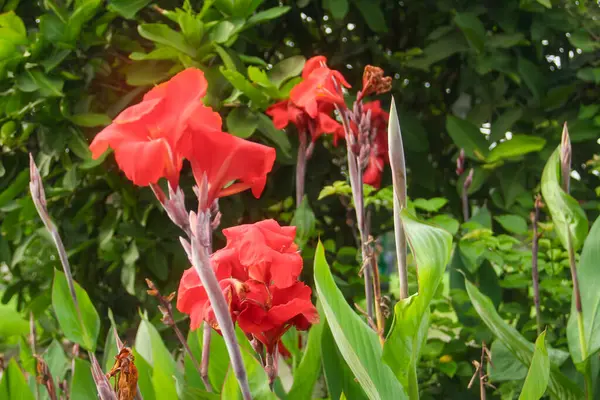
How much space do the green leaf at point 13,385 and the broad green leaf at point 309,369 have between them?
14.4 inches

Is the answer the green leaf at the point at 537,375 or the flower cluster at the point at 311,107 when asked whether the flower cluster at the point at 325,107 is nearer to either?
the flower cluster at the point at 311,107

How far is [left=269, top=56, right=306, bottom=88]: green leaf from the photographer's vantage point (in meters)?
1.36

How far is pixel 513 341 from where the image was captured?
3.00 ft

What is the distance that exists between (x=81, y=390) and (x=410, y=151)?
38.1 inches

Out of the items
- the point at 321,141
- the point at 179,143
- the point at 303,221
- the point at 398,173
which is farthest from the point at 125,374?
the point at 321,141

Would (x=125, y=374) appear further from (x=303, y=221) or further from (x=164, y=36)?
(x=164, y=36)

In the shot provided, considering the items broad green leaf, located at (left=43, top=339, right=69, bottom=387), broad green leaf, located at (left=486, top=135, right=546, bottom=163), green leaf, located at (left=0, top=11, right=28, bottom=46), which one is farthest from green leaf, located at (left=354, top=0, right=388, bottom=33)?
broad green leaf, located at (left=43, top=339, right=69, bottom=387)

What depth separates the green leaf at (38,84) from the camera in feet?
4.56

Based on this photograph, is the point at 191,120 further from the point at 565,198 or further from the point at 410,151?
the point at 410,151

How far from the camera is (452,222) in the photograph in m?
1.24

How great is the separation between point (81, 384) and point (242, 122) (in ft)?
1.91

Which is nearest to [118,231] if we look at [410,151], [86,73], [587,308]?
[86,73]

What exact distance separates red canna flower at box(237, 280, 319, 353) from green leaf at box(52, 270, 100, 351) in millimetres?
360

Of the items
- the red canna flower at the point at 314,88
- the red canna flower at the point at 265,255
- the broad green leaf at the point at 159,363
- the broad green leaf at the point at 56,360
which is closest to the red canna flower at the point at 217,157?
the red canna flower at the point at 265,255
